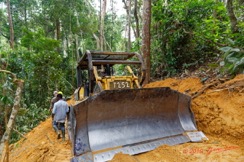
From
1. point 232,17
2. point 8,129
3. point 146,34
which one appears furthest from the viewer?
point 146,34

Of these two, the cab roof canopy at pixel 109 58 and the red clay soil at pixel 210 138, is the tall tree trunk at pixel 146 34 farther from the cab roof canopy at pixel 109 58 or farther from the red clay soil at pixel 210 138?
the red clay soil at pixel 210 138

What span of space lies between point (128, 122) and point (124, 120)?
0.09 meters

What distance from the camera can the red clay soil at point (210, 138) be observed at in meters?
3.73

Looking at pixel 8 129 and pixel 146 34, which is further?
pixel 146 34

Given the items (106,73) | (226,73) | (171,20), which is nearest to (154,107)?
(106,73)

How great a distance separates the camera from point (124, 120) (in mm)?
4383

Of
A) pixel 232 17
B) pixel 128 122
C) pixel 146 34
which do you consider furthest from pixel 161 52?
pixel 128 122

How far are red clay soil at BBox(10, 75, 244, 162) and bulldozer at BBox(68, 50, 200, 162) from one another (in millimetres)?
280

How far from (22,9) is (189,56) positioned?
16.3 metres

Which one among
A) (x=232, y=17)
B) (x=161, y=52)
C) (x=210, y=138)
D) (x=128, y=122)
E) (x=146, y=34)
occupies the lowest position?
(x=210, y=138)

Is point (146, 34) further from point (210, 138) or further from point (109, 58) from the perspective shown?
point (210, 138)

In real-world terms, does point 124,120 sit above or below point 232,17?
below

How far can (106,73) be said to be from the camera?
20.3 ft

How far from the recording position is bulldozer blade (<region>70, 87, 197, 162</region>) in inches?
148
